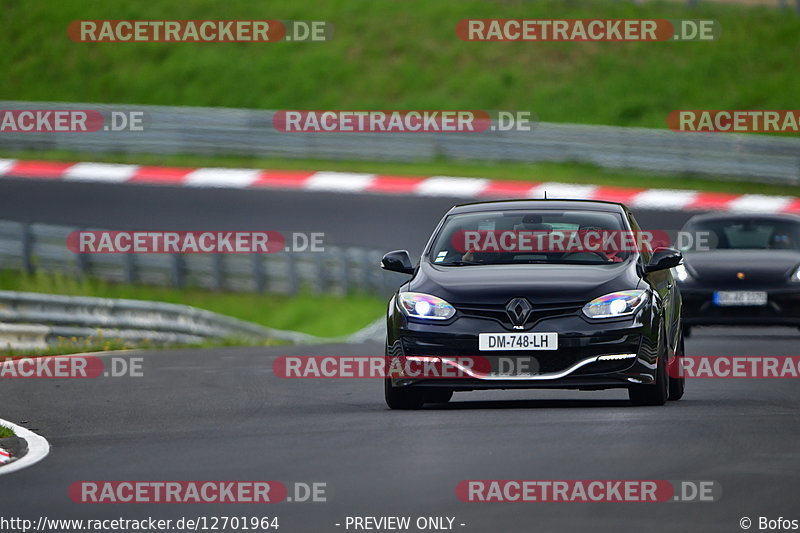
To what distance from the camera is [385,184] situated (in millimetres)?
31328

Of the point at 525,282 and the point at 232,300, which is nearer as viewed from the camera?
A: the point at 525,282

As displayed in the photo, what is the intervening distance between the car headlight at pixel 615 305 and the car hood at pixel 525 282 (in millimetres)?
42

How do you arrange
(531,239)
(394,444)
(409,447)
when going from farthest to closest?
(531,239)
(394,444)
(409,447)

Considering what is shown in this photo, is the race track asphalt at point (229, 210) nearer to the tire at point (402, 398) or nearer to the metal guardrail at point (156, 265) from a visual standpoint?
the metal guardrail at point (156, 265)

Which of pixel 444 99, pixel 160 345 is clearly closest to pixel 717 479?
pixel 160 345

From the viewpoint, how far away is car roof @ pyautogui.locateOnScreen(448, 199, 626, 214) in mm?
12773

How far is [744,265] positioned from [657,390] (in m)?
6.53

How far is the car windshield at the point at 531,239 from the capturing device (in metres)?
12.4

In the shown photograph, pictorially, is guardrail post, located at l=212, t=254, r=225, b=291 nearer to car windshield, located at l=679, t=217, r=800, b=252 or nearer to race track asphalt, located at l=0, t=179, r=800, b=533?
car windshield, located at l=679, t=217, r=800, b=252

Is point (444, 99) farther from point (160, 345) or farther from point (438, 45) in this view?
point (160, 345)

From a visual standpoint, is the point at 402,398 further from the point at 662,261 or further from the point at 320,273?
the point at 320,273

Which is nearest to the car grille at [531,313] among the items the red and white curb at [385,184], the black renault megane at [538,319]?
the black renault megane at [538,319]

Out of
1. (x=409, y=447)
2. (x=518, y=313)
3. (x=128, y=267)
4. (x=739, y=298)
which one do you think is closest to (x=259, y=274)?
(x=128, y=267)

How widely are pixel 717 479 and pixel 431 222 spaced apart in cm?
2192
